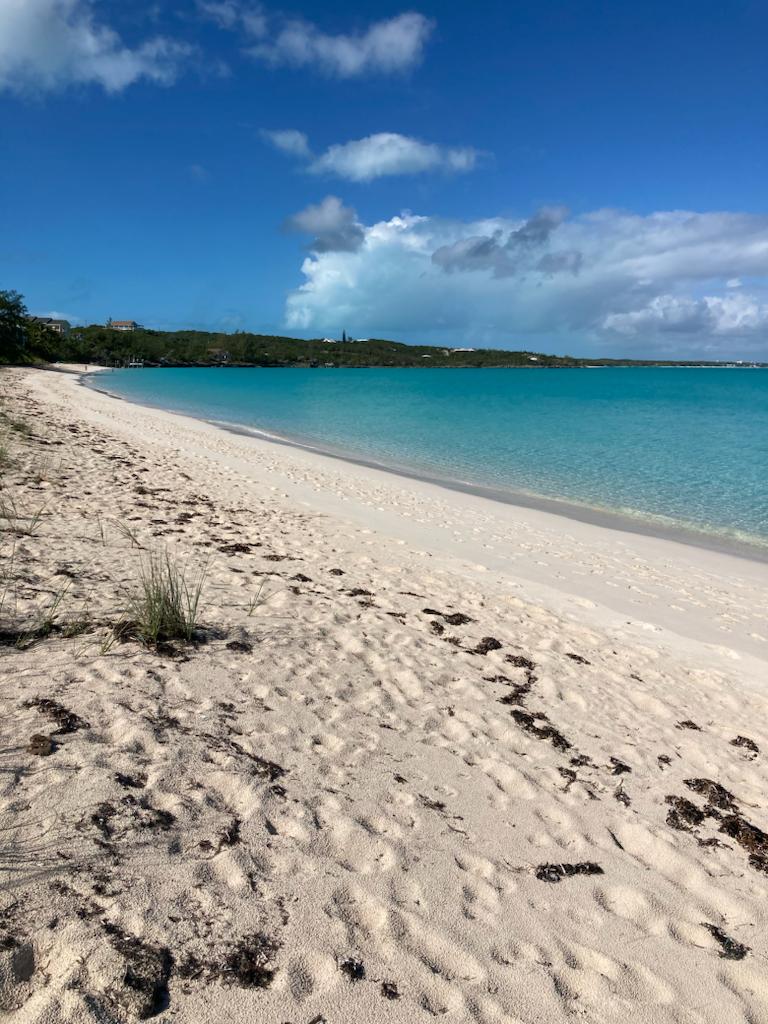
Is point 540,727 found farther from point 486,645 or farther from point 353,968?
point 353,968

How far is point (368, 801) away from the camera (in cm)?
346

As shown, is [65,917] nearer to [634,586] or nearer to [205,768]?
[205,768]

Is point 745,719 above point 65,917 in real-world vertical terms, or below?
below

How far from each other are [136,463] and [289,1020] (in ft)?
42.8

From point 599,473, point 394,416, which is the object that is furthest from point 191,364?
point 599,473

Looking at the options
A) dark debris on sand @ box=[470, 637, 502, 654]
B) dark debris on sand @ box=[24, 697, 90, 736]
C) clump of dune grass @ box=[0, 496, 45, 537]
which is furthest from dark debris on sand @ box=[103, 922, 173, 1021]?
clump of dune grass @ box=[0, 496, 45, 537]

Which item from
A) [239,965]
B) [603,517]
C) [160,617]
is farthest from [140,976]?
[603,517]

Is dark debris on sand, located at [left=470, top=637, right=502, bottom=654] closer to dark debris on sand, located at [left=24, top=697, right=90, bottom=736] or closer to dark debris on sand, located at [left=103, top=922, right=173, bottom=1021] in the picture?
dark debris on sand, located at [left=24, top=697, right=90, bottom=736]

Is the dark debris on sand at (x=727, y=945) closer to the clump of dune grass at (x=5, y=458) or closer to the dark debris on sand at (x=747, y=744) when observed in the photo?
the dark debris on sand at (x=747, y=744)

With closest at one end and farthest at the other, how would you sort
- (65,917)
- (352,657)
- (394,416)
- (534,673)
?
1. (65,917)
2. (352,657)
3. (534,673)
4. (394,416)

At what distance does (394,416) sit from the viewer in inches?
1532

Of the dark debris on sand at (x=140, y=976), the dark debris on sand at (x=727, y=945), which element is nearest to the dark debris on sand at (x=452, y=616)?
the dark debris on sand at (x=727, y=945)

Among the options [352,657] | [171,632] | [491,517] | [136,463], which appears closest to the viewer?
[171,632]

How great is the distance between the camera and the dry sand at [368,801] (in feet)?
7.75
